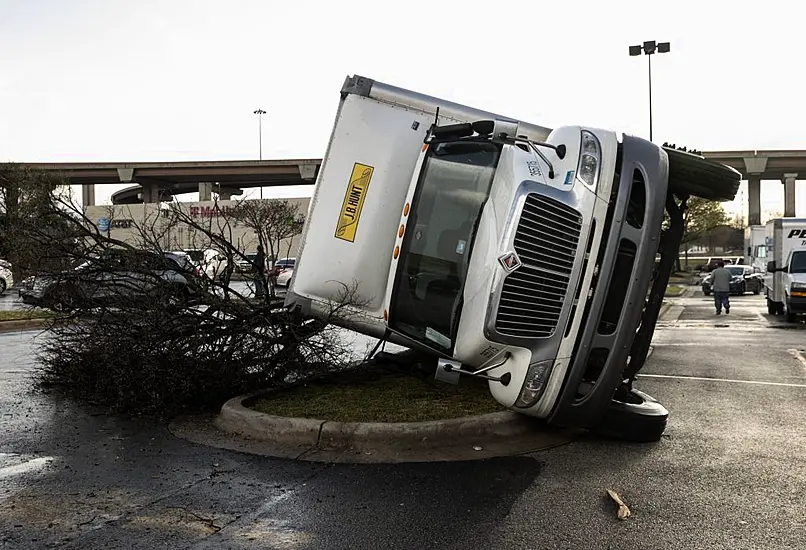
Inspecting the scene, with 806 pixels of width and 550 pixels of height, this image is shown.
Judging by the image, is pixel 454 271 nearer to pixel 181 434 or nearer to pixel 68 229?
pixel 181 434

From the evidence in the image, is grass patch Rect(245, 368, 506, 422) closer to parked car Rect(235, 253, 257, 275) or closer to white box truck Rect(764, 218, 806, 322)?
parked car Rect(235, 253, 257, 275)

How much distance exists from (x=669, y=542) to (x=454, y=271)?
Answer: 263 cm

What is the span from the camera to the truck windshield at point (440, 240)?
612 centimetres

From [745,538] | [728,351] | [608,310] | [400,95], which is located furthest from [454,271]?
[728,351]

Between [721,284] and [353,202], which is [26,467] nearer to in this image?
[353,202]

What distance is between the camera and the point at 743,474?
214 inches

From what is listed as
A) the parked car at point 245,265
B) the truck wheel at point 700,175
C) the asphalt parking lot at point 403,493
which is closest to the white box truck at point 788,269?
the asphalt parking lot at point 403,493

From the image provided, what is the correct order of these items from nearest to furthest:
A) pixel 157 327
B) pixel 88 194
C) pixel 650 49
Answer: pixel 157 327 < pixel 650 49 < pixel 88 194

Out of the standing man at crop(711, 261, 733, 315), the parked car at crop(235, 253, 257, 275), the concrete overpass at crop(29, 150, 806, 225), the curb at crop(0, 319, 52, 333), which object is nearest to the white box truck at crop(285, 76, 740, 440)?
the parked car at crop(235, 253, 257, 275)

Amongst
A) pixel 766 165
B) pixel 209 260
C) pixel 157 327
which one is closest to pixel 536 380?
pixel 157 327

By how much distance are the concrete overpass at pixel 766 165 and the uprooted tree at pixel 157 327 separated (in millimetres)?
65536

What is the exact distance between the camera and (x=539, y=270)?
5699 millimetres

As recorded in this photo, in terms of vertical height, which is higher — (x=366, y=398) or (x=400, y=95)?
(x=400, y=95)

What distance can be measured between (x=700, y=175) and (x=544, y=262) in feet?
6.31
